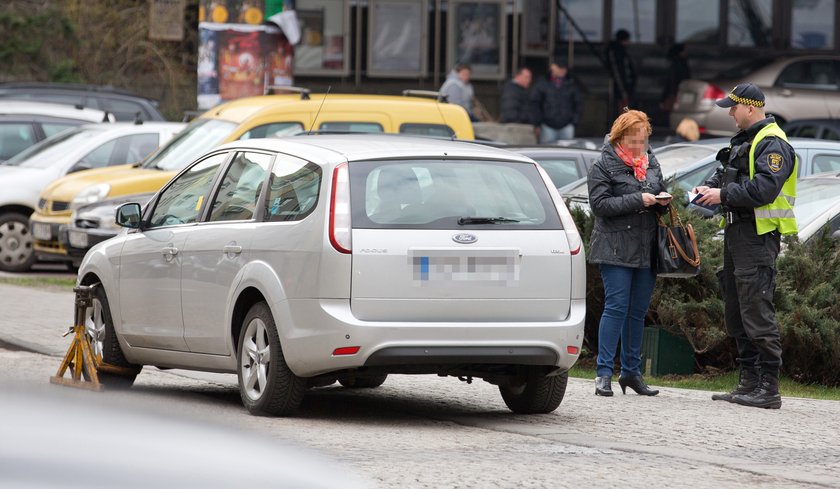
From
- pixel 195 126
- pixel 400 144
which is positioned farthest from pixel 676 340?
pixel 195 126

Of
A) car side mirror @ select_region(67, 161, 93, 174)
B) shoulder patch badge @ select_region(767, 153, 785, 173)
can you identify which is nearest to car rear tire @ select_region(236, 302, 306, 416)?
shoulder patch badge @ select_region(767, 153, 785, 173)

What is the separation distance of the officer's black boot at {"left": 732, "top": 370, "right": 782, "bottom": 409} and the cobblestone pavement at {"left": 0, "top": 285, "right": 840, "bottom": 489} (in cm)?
9

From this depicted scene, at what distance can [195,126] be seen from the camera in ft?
53.3

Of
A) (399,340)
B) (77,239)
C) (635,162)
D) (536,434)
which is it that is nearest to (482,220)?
(399,340)

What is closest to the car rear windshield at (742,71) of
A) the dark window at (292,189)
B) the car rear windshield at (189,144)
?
the car rear windshield at (189,144)

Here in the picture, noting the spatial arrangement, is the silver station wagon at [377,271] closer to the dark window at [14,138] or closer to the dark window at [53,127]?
the dark window at [14,138]

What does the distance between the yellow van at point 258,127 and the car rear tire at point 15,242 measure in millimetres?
957

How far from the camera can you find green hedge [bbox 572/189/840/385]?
33.8 feet

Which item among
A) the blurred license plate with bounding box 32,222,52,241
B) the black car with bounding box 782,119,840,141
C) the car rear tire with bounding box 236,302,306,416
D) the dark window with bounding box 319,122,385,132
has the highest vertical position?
the dark window with bounding box 319,122,385,132

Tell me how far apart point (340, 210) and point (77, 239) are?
8478mm

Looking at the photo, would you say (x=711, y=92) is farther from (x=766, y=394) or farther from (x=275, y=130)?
(x=766, y=394)

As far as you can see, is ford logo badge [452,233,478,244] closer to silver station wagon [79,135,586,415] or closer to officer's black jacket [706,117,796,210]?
silver station wagon [79,135,586,415]

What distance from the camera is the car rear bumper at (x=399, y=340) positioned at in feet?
24.7

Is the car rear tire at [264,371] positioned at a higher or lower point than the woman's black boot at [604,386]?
higher
